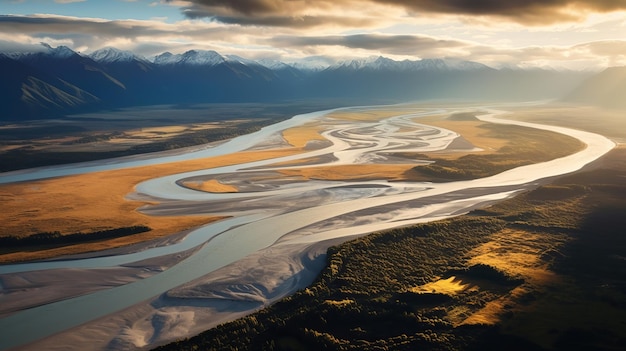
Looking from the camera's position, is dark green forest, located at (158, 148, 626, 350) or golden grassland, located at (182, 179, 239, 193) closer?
dark green forest, located at (158, 148, 626, 350)

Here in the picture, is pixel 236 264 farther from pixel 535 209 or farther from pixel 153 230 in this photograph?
pixel 535 209

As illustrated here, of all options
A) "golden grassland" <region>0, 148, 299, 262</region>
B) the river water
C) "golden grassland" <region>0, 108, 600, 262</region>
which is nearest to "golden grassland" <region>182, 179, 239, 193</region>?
"golden grassland" <region>0, 108, 600, 262</region>

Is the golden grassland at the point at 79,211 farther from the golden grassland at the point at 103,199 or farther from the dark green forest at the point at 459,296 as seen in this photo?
the dark green forest at the point at 459,296

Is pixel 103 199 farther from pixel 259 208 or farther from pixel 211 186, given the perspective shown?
pixel 259 208

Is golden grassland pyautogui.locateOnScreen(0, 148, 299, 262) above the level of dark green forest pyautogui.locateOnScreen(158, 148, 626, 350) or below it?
below

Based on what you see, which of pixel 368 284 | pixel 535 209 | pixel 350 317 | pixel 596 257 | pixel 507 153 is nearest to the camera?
pixel 350 317

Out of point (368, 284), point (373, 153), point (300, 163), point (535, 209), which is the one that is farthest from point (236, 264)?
point (373, 153)

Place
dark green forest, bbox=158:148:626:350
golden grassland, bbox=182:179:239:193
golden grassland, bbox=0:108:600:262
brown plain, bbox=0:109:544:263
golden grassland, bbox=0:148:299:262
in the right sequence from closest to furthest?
dark green forest, bbox=158:148:626:350, golden grassland, bbox=0:148:299:262, brown plain, bbox=0:109:544:263, golden grassland, bbox=0:108:600:262, golden grassland, bbox=182:179:239:193

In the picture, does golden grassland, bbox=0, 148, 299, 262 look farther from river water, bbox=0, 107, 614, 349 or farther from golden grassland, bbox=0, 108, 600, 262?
river water, bbox=0, 107, 614, 349
